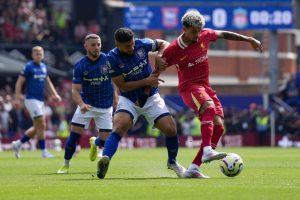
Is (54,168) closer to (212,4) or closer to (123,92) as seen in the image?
(123,92)

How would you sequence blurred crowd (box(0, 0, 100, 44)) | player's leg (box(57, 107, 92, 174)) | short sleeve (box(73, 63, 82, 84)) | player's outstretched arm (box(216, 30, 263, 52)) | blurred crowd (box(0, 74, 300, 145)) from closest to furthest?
player's outstretched arm (box(216, 30, 263, 52)) → short sleeve (box(73, 63, 82, 84)) → player's leg (box(57, 107, 92, 174)) → blurred crowd (box(0, 74, 300, 145)) → blurred crowd (box(0, 0, 100, 44))

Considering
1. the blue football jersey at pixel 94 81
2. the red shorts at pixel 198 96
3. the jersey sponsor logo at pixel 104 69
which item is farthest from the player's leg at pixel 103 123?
the red shorts at pixel 198 96

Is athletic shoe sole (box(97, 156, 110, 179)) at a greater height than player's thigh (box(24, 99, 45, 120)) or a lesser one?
lesser

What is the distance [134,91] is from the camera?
14695mm

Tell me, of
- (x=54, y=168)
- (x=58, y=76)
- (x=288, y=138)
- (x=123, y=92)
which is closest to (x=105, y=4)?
(x=58, y=76)

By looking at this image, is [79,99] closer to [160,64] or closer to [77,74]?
[77,74]

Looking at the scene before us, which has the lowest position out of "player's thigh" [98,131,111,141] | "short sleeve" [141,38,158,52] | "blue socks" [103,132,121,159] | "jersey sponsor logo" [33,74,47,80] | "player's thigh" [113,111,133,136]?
"player's thigh" [98,131,111,141]

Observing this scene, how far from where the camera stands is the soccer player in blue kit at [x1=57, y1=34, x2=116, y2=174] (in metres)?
17.1

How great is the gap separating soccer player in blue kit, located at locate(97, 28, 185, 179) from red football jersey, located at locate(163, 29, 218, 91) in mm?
210

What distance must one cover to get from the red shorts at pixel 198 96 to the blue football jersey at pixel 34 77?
28.7 feet

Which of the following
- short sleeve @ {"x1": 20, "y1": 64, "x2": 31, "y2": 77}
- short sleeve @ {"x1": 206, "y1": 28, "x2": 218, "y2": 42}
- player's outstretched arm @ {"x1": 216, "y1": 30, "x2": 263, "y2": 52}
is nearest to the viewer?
player's outstretched arm @ {"x1": 216, "y1": 30, "x2": 263, "y2": 52}

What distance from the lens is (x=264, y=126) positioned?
37.0 metres

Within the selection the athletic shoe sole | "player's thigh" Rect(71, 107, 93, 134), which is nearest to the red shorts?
the athletic shoe sole

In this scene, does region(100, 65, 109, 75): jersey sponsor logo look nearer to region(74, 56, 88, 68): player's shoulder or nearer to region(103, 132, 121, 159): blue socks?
region(74, 56, 88, 68): player's shoulder
